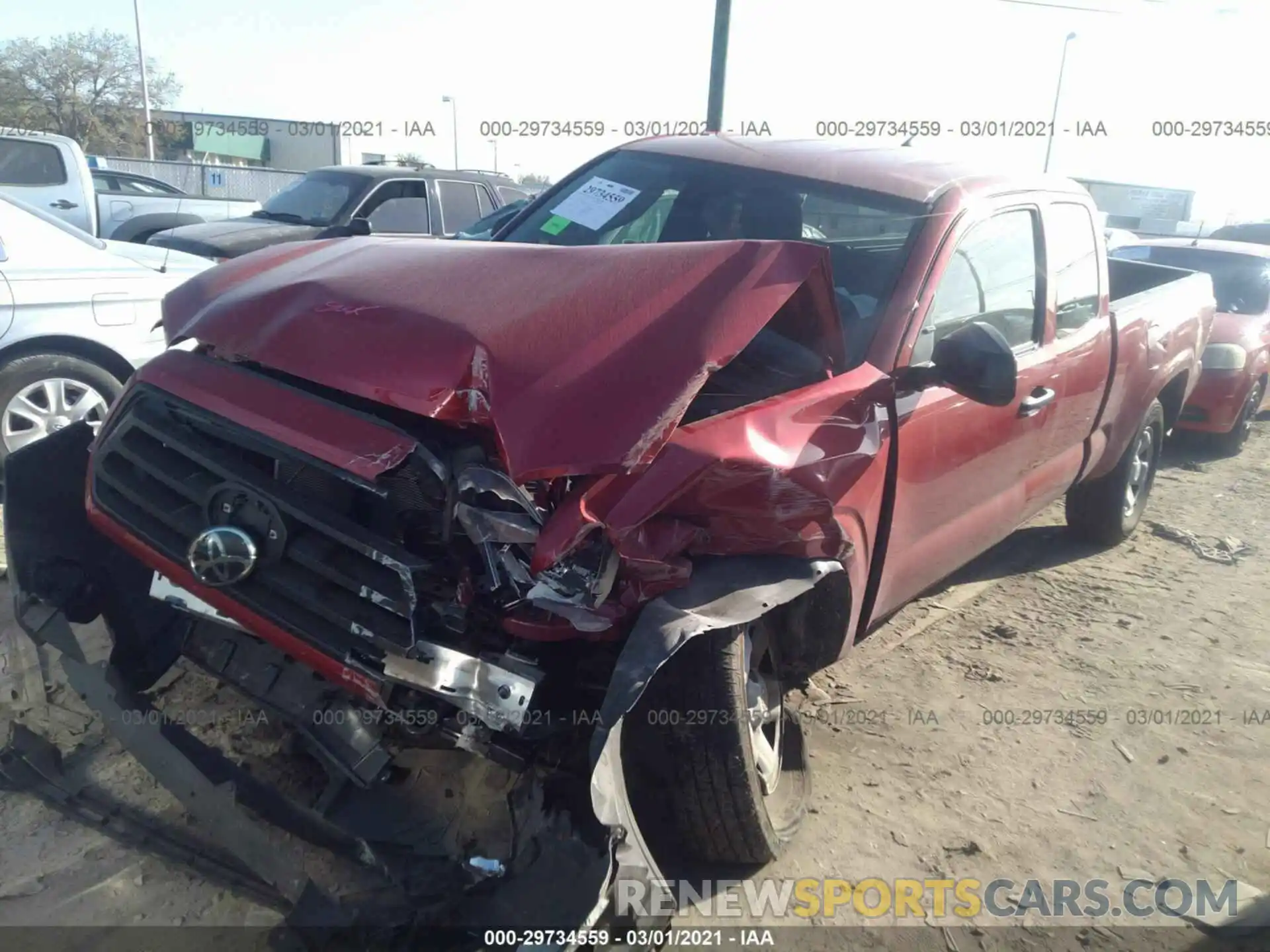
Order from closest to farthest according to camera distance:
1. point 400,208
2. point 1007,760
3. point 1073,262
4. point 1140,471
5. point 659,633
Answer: point 659,633 < point 1007,760 < point 1073,262 < point 1140,471 < point 400,208

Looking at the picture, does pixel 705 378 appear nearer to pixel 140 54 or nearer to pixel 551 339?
pixel 551 339

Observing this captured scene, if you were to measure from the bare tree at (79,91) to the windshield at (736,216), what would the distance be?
1492 inches

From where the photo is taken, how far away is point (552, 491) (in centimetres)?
236

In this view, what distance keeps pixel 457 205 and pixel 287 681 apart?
326 inches

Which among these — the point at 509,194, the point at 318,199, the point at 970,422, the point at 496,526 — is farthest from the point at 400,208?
the point at 496,526

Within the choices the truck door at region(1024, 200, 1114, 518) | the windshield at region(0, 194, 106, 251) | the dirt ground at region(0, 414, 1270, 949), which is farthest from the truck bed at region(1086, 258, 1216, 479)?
the windshield at region(0, 194, 106, 251)

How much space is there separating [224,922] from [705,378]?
5.97 feet

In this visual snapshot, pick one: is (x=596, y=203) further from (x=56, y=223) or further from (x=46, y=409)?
(x=56, y=223)

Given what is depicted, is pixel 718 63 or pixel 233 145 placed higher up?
pixel 718 63

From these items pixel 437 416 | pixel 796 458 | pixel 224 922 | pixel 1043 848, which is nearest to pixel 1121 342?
pixel 1043 848

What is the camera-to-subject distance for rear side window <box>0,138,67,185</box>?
8.80 metres

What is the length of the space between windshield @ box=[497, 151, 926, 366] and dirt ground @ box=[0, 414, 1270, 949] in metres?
1.49

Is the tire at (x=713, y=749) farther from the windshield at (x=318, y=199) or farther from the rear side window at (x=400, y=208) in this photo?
the windshield at (x=318, y=199)

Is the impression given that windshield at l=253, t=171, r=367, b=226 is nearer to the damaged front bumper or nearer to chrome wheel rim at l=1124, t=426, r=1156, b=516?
the damaged front bumper
